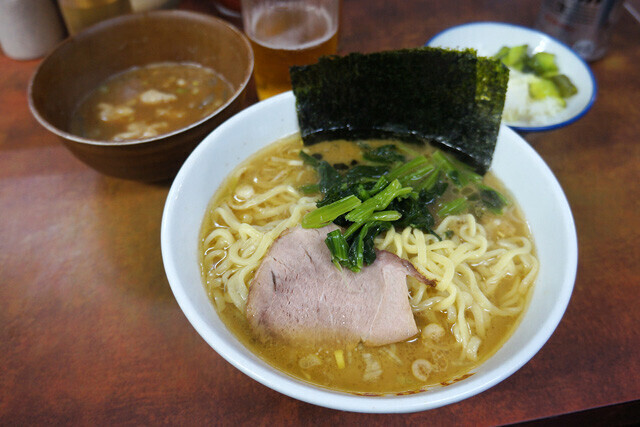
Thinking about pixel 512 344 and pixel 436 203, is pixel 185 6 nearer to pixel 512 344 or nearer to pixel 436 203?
pixel 436 203

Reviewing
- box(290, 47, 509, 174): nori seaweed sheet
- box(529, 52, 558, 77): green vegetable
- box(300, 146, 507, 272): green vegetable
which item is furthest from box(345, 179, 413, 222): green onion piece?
box(529, 52, 558, 77): green vegetable

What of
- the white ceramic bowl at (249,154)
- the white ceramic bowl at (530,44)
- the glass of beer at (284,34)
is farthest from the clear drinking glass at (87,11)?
→ the white ceramic bowl at (530,44)

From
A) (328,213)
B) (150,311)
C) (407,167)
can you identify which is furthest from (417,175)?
(150,311)

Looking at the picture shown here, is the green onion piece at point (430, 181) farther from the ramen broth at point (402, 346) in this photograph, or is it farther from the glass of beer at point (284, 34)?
the glass of beer at point (284, 34)

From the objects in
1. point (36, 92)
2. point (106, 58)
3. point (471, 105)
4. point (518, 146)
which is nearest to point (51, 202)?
point (36, 92)

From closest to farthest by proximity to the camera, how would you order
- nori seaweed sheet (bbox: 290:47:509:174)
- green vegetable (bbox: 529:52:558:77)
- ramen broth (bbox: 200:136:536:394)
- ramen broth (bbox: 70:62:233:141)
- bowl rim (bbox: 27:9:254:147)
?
1. ramen broth (bbox: 200:136:536:394)
2. bowl rim (bbox: 27:9:254:147)
3. nori seaweed sheet (bbox: 290:47:509:174)
4. ramen broth (bbox: 70:62:233:141)
5. green vegetable (bbox: 529:52:558:77)

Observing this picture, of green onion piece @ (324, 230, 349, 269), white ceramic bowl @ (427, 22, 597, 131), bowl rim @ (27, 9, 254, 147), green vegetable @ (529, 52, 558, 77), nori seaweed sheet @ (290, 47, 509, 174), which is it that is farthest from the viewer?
green vegetable @ (529, 52, 558, 77)

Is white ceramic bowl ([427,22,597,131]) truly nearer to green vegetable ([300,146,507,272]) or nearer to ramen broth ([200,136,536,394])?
green vegetable ([300,146,507,272])
